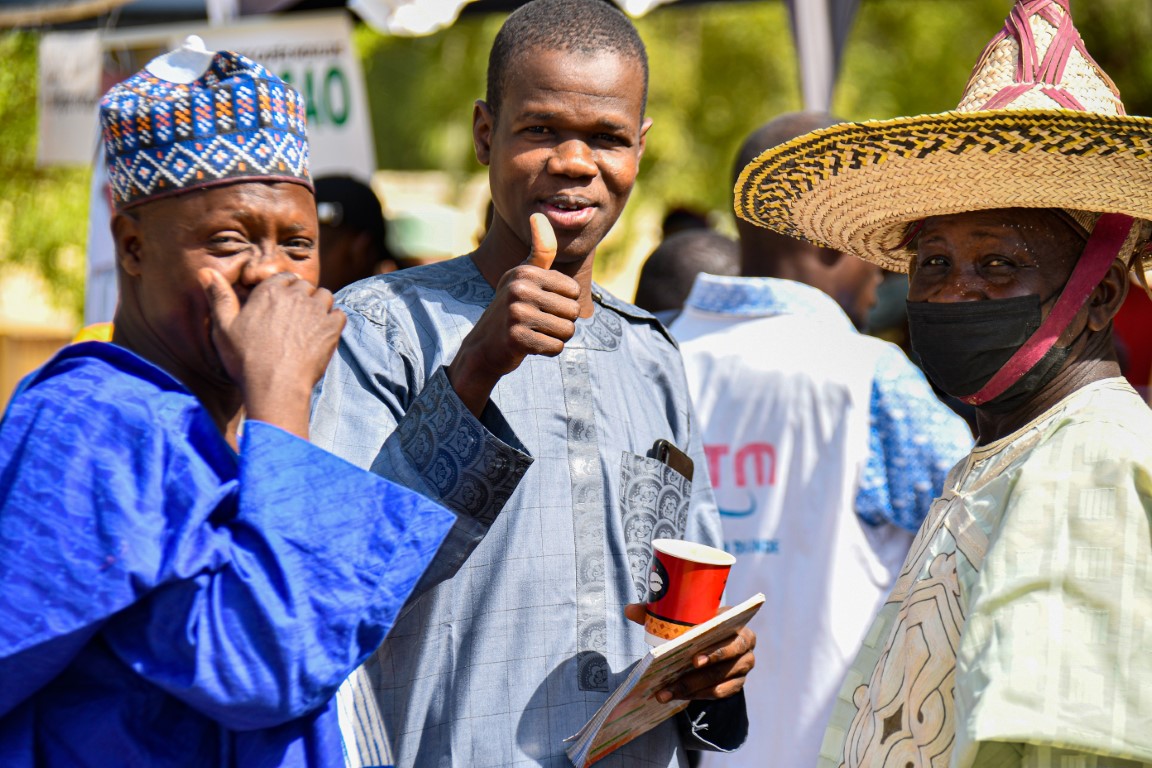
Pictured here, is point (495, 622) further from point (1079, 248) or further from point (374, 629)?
point (1079, 248)

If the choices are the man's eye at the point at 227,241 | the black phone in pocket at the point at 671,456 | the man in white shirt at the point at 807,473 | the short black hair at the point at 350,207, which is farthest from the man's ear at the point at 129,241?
the short black hair at the point at 350,207

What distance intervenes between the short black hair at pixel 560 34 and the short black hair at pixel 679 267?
8.55 ft

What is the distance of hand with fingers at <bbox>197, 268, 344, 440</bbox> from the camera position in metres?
1.92

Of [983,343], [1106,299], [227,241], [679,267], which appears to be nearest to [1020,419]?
[983,343]

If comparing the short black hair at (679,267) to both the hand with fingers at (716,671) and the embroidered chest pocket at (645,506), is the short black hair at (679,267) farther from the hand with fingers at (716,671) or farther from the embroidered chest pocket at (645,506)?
the hand with fingers at (716,671)

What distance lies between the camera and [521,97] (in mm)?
2871

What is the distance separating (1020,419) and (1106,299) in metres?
0.29

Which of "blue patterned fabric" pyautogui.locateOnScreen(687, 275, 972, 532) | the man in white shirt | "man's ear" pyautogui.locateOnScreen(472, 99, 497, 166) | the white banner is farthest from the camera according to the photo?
the white banner

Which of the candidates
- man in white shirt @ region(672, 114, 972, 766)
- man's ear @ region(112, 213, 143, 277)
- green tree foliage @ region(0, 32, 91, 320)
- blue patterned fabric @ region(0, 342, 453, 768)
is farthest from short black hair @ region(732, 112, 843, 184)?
green tree foliage @ region(0, 32, 91, 320)

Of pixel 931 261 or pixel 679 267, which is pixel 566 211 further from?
pixel 679 267

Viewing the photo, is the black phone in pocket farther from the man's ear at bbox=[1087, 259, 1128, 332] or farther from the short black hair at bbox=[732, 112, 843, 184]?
the short black hair at bbox=[732, 112, 843, 184]

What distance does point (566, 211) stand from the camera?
2842 mm

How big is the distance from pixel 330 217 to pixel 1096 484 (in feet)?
15.6

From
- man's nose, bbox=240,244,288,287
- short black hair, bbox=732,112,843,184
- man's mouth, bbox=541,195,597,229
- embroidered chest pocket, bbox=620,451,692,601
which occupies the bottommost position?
embroidered chest pocket, bbox=620,451,692,601
